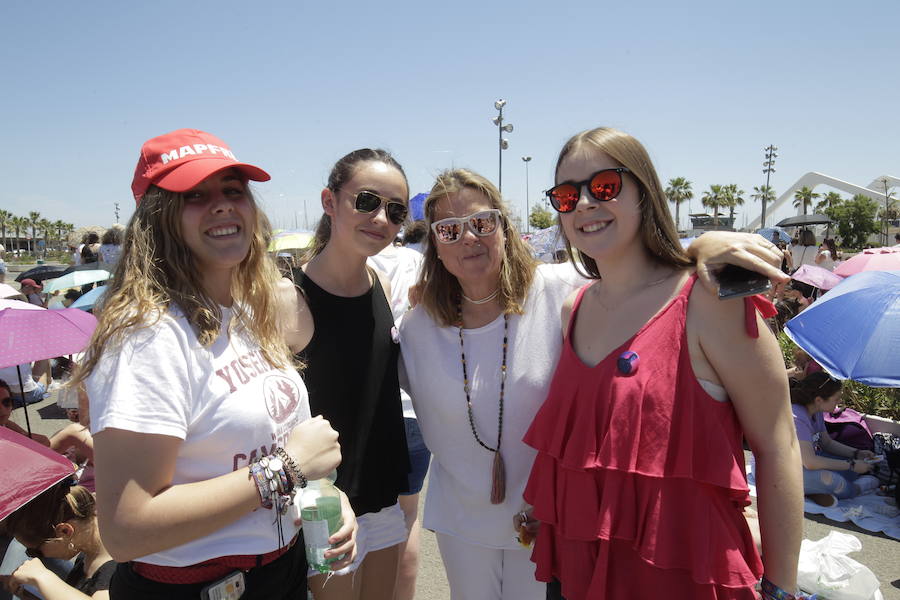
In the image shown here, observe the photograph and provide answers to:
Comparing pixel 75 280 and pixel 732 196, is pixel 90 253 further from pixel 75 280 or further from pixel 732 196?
pixel 732 196

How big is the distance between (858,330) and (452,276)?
13.3ft


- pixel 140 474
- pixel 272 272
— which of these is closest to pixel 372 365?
pixel 272 272

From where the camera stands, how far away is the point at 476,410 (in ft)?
7.22

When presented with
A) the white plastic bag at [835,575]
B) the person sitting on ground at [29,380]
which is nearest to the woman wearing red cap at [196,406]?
the white plastic bag at [835,575]

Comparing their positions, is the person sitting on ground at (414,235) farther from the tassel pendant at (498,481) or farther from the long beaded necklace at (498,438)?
the tassel pendant at (498,481)

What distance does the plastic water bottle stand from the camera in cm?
160

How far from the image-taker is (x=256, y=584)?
158 centimetres

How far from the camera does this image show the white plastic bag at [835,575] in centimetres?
317

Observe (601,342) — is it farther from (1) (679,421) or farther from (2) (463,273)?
(2) (463,273)

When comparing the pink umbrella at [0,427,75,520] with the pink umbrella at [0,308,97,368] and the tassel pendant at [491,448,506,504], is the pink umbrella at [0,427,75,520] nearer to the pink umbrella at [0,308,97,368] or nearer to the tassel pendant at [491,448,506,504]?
the tassel pendant at [491,448,506,504]

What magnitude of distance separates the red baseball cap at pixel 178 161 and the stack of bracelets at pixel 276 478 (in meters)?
0.77

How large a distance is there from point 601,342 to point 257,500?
1101 millimetres

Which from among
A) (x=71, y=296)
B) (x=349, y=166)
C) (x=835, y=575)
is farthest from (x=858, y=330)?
(x=71, y=296)

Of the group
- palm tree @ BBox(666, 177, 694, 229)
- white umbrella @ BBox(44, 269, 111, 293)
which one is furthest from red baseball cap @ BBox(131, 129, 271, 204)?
palm tree @ BBox(666, 177, 694, 229)
